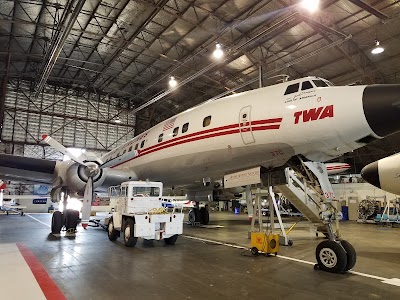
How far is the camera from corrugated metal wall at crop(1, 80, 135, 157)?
29500 millimetres

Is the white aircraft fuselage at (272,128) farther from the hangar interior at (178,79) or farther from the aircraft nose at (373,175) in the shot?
the aircraft nose at (373,175)

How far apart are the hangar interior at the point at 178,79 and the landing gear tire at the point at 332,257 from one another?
0.28 meters

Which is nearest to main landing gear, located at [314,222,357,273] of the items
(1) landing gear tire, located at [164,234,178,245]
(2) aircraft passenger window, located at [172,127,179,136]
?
(1) landing gear tire, located at [164,234,178,245]

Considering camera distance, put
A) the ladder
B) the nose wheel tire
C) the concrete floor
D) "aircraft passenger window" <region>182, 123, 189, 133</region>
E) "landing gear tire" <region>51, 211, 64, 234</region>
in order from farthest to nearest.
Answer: the nose wheel tire, "landing gear tire" <region>51, 211, 64, 234</region>, "aircraft passenger window" <region>182, 123, 189, 133</region>, the ladder, the concrete floor

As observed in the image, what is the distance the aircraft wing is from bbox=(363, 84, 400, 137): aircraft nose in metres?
11.7

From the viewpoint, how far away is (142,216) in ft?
30.2

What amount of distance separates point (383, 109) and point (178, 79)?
21199 millimetres

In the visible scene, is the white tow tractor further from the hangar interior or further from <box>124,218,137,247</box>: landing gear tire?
the hangar interior

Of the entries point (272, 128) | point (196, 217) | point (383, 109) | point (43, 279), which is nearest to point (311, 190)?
point (272, 128)

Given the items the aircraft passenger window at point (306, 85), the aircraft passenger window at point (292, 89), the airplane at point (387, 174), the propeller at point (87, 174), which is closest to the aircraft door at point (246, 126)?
the aircraft passenger window at point (292, 89)

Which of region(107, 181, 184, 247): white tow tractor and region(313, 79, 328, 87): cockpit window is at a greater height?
region(313, 79, 328, 87): cockpit window

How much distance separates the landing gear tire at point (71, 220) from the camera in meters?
12.7

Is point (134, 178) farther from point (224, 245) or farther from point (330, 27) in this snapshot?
point (330, 27)

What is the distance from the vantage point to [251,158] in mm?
7418
